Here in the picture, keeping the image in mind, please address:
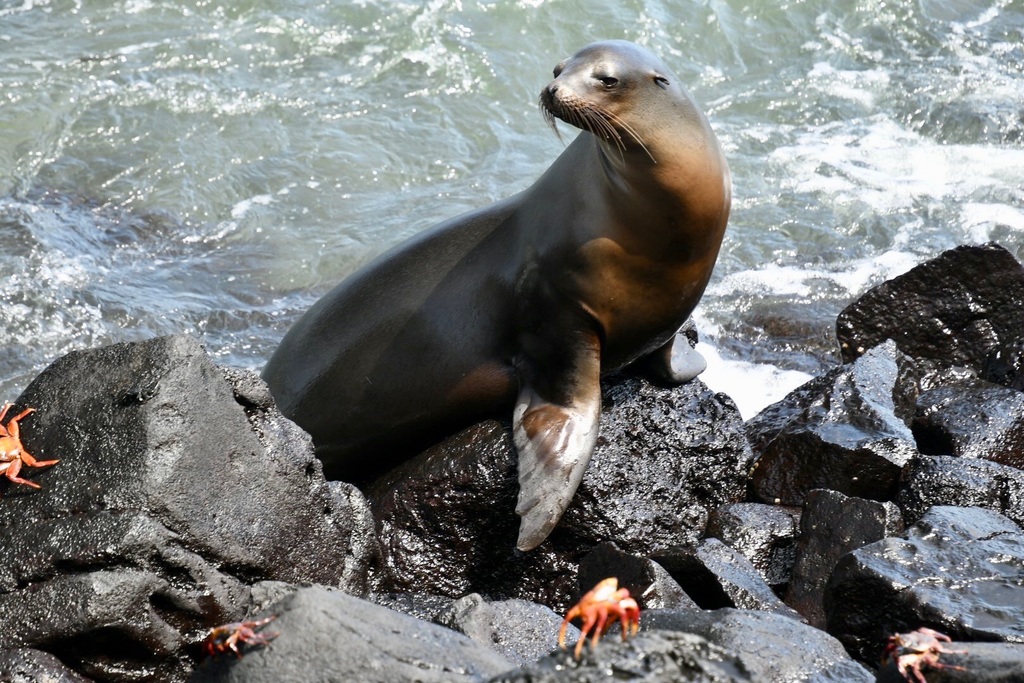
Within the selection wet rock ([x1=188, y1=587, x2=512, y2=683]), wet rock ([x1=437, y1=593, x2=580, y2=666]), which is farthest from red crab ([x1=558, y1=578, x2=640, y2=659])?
wet rock ([x1=437, y1=593, x2=580, y2=666])

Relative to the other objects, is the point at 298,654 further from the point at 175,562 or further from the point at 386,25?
the point at 386,25

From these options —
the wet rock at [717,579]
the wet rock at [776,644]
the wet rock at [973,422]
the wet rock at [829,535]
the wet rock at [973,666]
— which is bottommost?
the wet rock at [973,422]

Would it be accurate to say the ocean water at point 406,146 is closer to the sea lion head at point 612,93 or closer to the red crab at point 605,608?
the sea lion head at point 612,93

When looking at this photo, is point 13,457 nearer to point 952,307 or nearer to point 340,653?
point 340,653

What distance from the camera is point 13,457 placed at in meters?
3.73

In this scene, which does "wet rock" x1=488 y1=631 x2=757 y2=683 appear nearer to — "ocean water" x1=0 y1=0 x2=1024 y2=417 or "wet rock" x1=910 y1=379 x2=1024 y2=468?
"wet rock" x1=910 y1=379 x2=1024 y2=468

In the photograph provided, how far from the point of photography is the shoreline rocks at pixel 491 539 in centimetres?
295

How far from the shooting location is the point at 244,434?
4.03m

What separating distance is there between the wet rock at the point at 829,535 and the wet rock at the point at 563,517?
1.68 feet

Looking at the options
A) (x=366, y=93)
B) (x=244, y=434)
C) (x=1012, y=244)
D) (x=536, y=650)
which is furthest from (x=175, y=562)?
(x=366, y=93)

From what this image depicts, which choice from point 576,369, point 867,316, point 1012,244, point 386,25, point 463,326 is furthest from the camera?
point 386,25

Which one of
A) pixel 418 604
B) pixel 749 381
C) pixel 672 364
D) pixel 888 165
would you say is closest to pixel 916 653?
pixel 418 604

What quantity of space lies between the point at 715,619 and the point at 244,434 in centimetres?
162

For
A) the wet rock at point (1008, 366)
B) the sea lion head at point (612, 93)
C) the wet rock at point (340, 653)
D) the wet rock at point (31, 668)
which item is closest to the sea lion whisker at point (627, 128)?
the sea lion head at point (612, 93)
